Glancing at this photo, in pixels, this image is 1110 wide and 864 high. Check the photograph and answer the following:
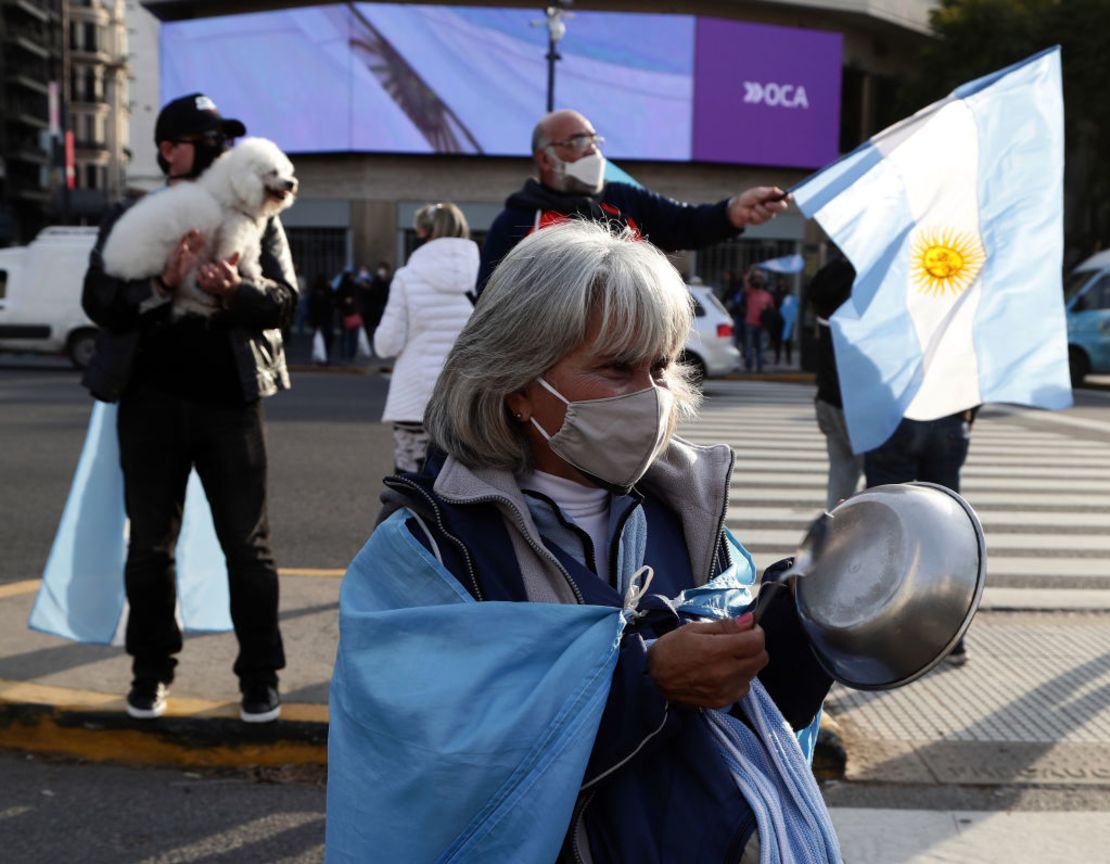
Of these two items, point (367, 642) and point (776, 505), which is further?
point (776, 505)

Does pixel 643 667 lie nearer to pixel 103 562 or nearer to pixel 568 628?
pixel 568 628

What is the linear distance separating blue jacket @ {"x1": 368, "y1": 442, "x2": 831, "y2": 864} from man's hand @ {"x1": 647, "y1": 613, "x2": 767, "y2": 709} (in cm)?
3

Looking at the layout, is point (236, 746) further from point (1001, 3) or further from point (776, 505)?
point (1001, 3)

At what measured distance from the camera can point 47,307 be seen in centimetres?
1981

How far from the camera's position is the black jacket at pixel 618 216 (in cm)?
409

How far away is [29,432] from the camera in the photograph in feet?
39.2

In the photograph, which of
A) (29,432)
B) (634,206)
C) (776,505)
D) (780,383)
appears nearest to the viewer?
(634,206)

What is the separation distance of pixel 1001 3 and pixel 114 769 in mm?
34059

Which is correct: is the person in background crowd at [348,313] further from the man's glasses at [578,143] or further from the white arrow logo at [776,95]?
the man's glasses at [578,143]

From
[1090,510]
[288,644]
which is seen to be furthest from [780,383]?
[288,644]

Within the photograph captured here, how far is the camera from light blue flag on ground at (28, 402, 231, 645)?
4.38 meters

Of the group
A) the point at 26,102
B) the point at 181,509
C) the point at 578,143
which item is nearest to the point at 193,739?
the point at 181,509

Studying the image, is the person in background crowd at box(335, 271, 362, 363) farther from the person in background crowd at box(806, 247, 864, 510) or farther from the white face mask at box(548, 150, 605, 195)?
the white face mask at box(548, 150, 605, 195)

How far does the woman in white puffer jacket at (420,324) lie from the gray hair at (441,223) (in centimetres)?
12
